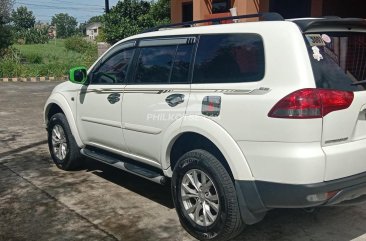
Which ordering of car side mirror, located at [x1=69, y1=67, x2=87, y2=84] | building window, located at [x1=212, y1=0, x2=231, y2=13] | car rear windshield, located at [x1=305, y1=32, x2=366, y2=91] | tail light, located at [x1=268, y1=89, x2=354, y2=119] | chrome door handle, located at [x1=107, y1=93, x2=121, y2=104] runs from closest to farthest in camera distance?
tail light, located at [x1=268, y1=89, x2=354, y2=119]
car rear windshield, located at [x1=305, y1=32, x2=366, y2=91]
chrome door handle, located at [x1=107, y1=93, x2=121, y2=104]
car side mirror, located at [x1=69, y1=67, x2=87, y2=84]
building window, located at [x1=212, y1=0, x2=231, y2=13]

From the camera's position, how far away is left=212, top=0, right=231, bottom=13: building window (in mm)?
12372

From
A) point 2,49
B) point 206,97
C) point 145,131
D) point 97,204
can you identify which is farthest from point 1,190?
point 2,49

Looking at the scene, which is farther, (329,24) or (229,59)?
(229,59)

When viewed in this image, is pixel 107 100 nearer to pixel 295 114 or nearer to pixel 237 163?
pixel 237 163

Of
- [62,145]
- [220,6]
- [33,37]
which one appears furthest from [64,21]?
[62,145]

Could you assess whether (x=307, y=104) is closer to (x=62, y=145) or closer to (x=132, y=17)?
(x=62, y=145)

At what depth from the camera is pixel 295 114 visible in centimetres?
311

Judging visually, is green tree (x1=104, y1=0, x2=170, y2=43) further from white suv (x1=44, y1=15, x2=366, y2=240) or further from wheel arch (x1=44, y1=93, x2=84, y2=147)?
white suv (x1=44, y1=15, x2=366, y2=240)

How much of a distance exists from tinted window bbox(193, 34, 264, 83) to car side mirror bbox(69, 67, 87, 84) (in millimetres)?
1959

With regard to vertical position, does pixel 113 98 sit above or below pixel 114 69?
below

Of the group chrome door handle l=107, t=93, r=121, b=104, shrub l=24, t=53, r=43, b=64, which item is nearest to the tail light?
chrome door handle l=107, t=93, r=121, b=104

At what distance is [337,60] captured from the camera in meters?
3.38

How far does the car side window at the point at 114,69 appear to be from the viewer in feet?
16.1

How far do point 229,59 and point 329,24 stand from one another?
0.84 metres
